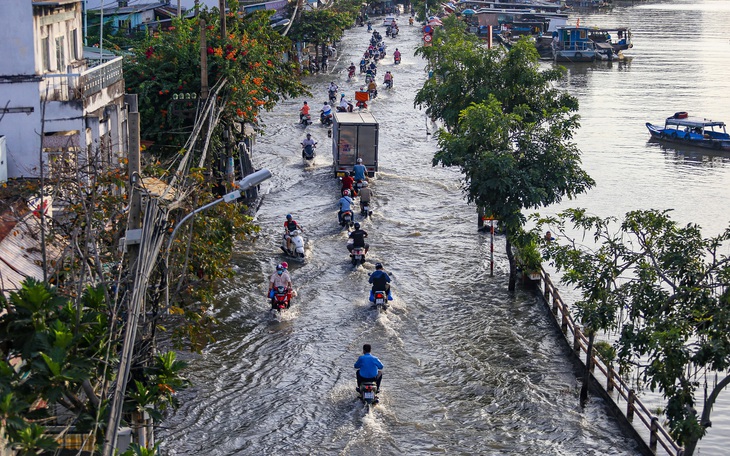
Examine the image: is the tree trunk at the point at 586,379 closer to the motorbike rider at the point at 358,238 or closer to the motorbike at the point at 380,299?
the motorbike at the point at 380,299

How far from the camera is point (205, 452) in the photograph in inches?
656

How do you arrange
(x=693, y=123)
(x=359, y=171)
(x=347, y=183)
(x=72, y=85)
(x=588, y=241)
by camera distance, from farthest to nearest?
1. (x=693, y=123)
2. (x=359, y=171)
3. (x=347, y=183)
4. (x=588, y=241)
5. (x=72, y=85)

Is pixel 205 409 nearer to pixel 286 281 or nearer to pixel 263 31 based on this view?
pixel 286 281

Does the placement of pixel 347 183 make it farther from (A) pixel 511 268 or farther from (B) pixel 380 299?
(B) pixel 380 299

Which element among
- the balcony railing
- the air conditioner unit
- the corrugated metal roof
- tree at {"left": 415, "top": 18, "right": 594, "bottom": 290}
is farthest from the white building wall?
tree at {"left": 415, "top": 18, "right": 594, "bottom": 290}

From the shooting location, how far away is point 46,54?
24562mm

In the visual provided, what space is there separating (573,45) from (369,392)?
229 ft

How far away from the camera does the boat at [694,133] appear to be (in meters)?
48.0

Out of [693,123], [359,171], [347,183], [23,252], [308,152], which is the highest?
[23,252]

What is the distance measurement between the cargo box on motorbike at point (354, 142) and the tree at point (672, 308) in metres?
19.8

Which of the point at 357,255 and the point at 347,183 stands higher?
the point at 347,183

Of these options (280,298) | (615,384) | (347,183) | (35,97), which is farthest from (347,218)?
(615,384)

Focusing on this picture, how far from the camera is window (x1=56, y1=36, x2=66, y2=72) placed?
25641mm

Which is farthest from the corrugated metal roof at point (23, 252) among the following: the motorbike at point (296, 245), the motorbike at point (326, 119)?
the motorbike at point (326, 119)
